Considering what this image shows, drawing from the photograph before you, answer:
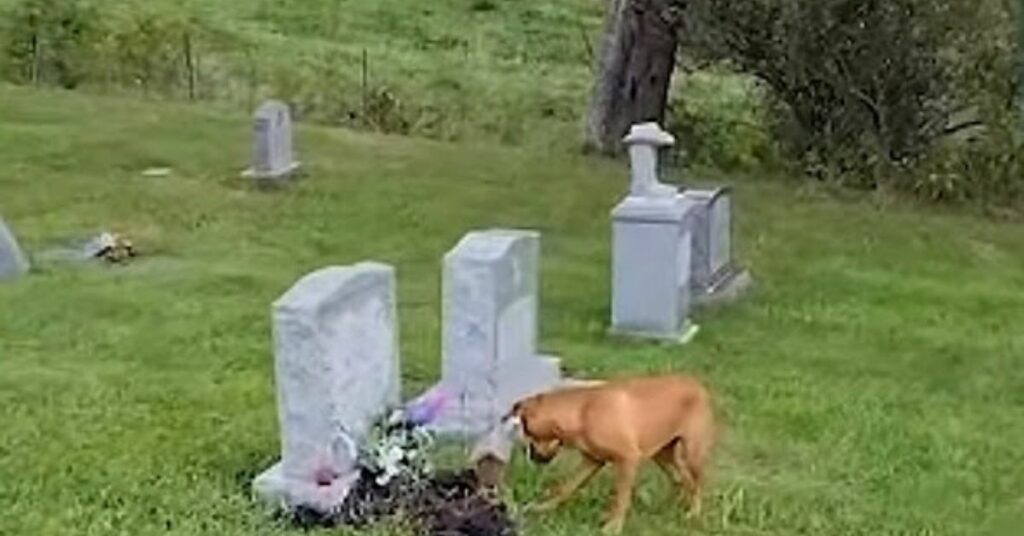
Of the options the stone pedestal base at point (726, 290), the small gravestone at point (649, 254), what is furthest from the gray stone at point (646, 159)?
the stone pedestal base at point (726, 290)

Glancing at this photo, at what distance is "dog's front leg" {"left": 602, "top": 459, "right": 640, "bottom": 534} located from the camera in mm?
6820

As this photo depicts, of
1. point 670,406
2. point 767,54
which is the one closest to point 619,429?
point 670,406

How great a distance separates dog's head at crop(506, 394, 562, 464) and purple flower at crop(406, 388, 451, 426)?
2.40 feet

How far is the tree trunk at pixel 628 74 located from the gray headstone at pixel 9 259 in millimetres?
6964

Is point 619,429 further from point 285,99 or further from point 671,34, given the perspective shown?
point 285,99

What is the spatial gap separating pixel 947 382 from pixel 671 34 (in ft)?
24.0

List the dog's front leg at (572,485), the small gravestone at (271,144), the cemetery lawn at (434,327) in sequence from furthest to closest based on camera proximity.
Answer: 1. the small gravestone at (271,144)
2. the cemetery lawn at (434,327)
3. the dog's front leg at (572,485)

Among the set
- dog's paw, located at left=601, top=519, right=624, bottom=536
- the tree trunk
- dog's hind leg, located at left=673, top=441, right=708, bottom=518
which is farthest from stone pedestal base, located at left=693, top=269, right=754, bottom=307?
the tree trunk

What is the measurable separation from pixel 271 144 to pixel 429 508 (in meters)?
7.97

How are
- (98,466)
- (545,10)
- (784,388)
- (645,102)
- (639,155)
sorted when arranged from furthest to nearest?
(545,10) < (645,102) < (639,155) < (784,388) < (98,466)

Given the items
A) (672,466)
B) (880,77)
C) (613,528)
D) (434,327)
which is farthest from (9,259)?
(880,77)

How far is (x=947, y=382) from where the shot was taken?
9719 millimetres

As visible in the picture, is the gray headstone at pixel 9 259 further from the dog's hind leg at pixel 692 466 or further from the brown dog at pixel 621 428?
the dog's hind leg at pixel 692 466

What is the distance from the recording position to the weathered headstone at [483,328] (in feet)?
24.8
